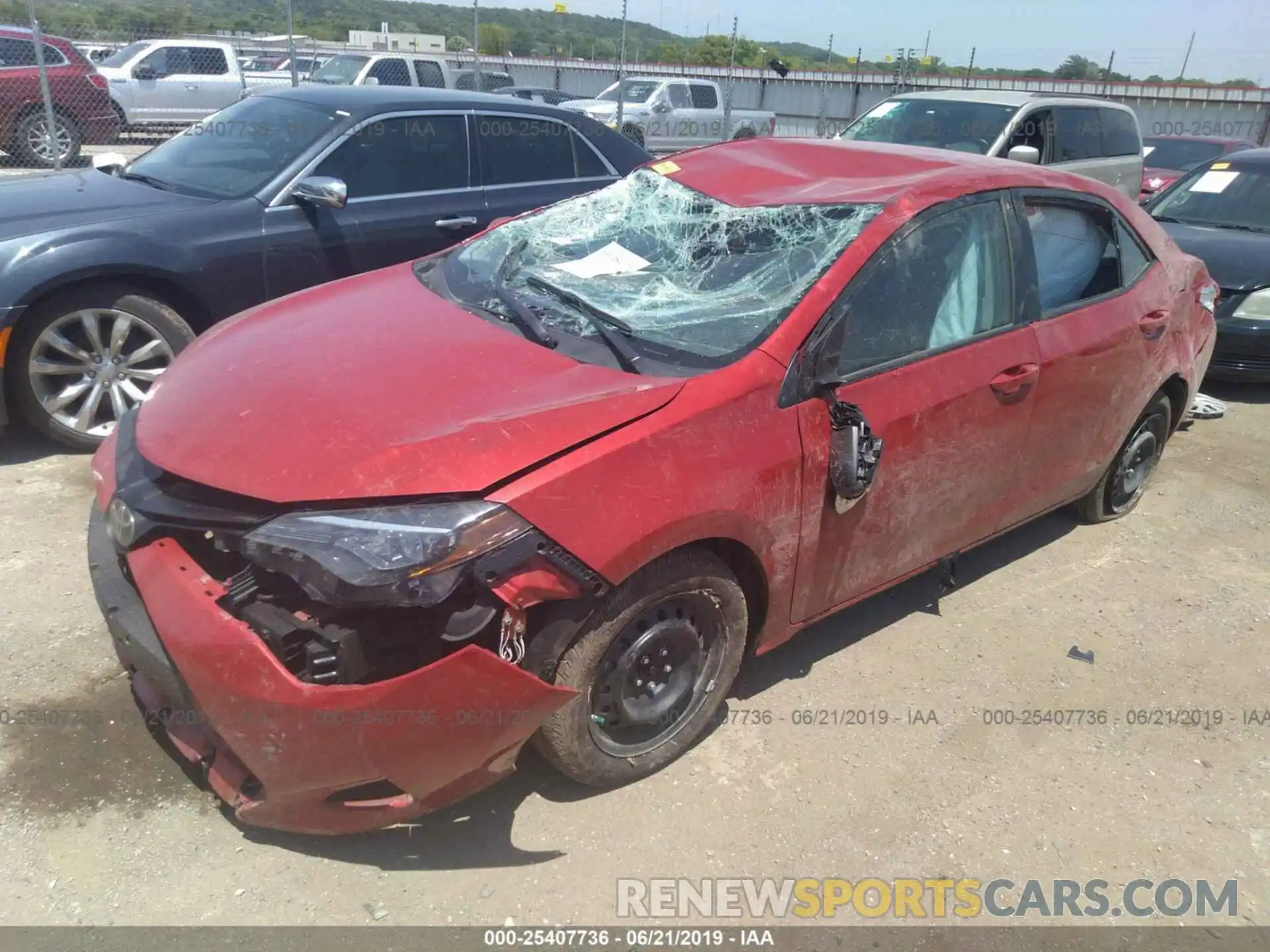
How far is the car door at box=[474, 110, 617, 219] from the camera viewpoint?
18.3 ft

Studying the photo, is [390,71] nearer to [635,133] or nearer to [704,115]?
[635,133]

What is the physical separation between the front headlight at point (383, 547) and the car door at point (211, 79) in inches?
656

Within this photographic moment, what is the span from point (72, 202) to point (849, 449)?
4114 mm

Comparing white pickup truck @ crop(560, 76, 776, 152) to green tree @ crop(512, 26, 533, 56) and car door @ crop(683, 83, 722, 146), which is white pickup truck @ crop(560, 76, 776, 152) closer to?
car door @ crop(683, 83, 722, 146)

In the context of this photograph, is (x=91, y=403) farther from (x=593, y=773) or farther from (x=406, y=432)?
(x=593, y=773)

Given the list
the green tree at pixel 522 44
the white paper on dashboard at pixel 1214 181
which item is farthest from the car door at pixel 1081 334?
the green tree at pixel 522 44

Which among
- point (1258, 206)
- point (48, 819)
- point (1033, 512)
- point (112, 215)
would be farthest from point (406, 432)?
point (1258, 206)

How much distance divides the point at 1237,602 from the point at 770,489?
271 cm

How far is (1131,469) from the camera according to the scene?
452 cm

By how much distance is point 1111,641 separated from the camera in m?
3.63

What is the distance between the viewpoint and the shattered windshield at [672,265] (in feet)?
9.12

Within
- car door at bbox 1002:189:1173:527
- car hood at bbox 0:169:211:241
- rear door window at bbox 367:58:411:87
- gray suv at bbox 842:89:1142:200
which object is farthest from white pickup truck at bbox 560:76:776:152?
car door at bbox 1002:189:1173:527

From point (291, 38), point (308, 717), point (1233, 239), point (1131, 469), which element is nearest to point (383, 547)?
point (308, 717)

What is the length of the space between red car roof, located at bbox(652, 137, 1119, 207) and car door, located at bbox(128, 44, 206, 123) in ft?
50.3
